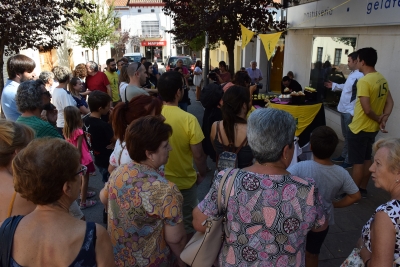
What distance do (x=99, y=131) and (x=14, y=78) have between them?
4.50 ft

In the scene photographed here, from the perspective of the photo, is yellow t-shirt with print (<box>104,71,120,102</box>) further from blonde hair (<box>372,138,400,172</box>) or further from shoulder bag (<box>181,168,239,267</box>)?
blonde hair (<box>372,138,400,172</box>)

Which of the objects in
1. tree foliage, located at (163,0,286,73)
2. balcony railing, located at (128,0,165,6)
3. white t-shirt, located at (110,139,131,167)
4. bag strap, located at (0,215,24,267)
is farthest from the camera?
balcony railing, located at (128,0,165,6)

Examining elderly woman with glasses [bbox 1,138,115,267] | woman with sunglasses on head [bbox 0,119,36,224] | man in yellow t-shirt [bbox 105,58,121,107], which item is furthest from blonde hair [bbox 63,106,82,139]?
man in yellow t-shirt [bbox 105,58,121,107]

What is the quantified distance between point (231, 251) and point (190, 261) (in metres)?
0.24

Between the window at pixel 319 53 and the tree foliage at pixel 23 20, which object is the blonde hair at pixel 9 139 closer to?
the tree foliage at pixel 23 20

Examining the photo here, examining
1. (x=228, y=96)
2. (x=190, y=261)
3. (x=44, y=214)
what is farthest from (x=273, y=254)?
(x=228, y=96)

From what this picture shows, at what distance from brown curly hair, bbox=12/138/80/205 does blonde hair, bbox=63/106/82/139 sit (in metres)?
2.62

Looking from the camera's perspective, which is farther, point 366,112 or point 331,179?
point 366,112

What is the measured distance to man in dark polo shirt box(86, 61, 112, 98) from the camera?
7.24m

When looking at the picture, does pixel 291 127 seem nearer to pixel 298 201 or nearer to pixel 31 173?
pixel 298 201

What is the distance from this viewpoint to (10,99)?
13.5 feet

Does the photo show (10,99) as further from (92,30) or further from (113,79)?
(92,30)

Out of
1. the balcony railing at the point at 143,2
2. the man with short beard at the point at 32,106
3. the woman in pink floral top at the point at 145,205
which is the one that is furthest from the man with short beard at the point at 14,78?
the balcony railing at the point at 143,2

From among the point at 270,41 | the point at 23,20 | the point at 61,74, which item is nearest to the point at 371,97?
the point at 270,41
